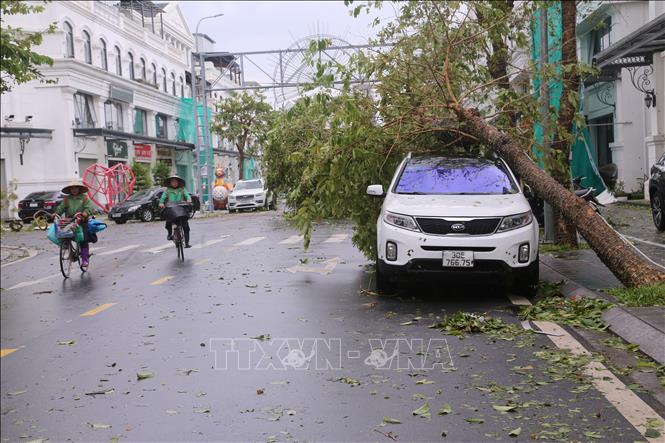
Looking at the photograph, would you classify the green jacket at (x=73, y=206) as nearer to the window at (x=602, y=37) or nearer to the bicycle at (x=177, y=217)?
the bicycle at (x=177, y=217)

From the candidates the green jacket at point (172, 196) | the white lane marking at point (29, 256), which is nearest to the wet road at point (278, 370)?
the green jacket at point (172, 196)

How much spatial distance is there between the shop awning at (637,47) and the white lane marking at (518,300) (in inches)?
331

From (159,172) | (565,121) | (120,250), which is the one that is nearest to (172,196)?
(120,250)

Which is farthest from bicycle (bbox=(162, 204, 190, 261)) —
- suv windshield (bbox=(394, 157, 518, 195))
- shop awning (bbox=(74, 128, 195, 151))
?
shop awning (bbox=(74, 128, 195, 151))

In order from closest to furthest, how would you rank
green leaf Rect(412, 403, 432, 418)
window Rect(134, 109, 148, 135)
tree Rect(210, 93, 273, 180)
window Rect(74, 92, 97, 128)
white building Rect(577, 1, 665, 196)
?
green leaf Rect(412, 403, 432, 418) < white building Rect(577, 1, 665, 196) < window Rect(74, 92, 97, 128) < window Rect(134, 109, 148, 135) < tree Rect(210, 93, 273, 180)

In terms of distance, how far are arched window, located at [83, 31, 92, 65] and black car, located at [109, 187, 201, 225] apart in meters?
12.4

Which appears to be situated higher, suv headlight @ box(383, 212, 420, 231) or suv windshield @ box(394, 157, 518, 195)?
suv windshield @ box(394, 157, 518, 195)

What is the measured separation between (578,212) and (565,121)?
3963 millimetres

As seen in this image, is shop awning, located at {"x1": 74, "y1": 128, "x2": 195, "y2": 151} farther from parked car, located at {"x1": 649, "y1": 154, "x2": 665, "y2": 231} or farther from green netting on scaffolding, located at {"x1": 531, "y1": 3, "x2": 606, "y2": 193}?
parked car, located at {"x1": 649, "y1": 154, "x2": 665, "y2": 231}

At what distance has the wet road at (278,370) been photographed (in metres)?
4.52

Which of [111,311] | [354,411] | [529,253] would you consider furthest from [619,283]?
[111,311]

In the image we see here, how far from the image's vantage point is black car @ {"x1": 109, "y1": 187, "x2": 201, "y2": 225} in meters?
33.7

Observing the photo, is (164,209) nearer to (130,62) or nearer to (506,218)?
(506,218)

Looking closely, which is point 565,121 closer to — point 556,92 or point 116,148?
point 556,92
